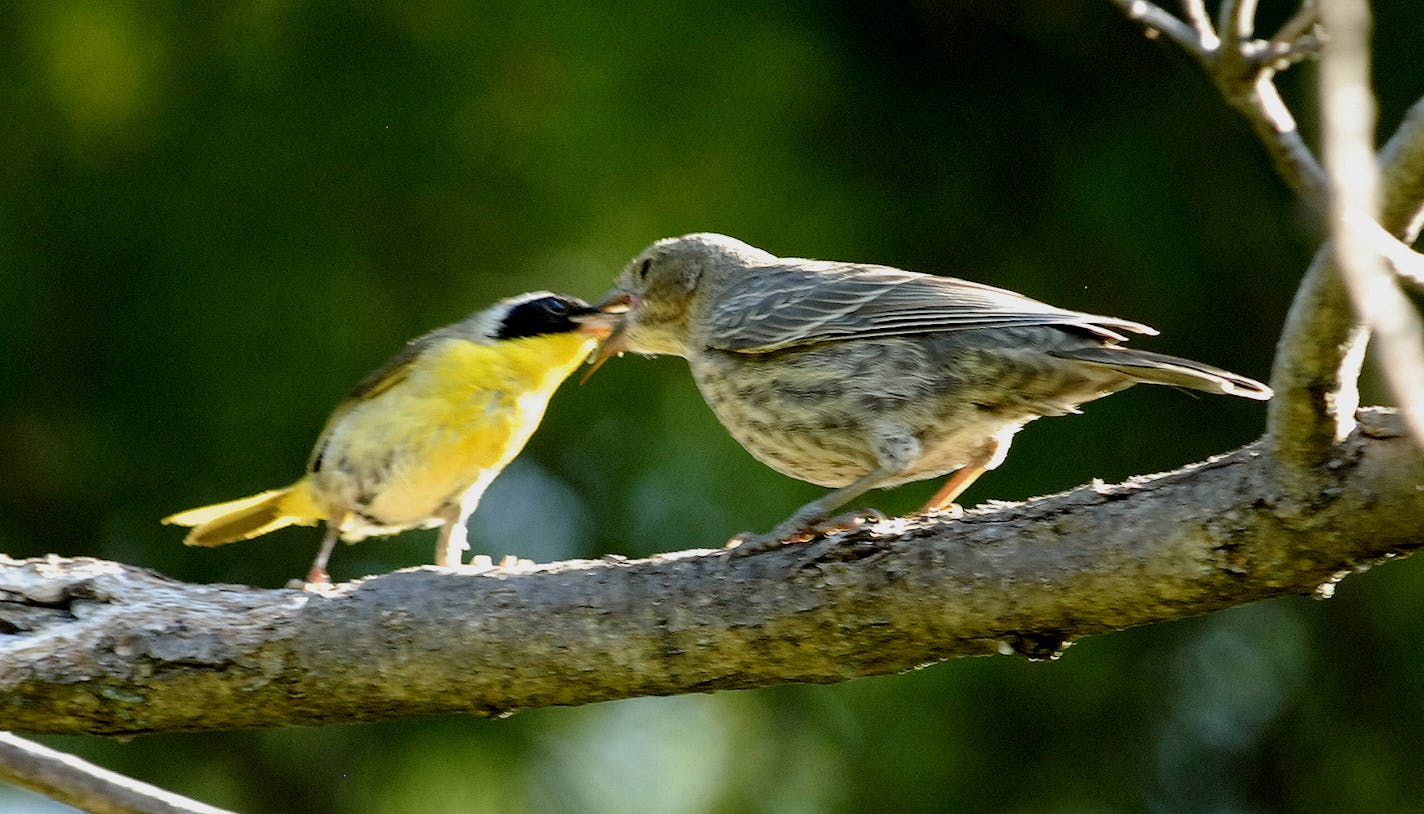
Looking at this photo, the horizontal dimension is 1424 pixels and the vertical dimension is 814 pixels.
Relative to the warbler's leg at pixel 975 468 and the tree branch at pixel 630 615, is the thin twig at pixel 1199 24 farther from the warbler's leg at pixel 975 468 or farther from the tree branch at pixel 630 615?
the warbler's leg at pixel 975 468

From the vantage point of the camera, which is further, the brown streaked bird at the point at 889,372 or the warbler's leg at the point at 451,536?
the warbler's leg at the point at 451,536

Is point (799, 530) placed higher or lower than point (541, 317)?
lower

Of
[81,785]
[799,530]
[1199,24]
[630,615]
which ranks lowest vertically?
[81,785]

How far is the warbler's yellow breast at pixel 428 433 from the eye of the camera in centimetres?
505

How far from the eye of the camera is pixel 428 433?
5.07 metres

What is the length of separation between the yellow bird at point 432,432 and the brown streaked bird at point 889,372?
0.96 metres

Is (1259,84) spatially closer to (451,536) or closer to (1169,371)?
(1169,371)

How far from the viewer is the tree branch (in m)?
2.89

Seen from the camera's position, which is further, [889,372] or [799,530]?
[889,372]

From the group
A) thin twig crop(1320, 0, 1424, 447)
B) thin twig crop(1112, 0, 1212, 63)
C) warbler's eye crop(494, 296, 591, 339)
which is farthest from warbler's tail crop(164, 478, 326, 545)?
thin twig crop(1320, 0, 1424, 447)

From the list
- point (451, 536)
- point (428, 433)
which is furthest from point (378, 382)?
point (451, 536)

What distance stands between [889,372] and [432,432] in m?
1.84

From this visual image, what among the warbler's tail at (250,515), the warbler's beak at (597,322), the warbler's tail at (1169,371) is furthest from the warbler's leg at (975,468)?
the warbler's tail at (250,515)

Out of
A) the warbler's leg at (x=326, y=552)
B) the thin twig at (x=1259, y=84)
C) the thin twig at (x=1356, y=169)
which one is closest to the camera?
the thin twig at (x=1356, y=169)
